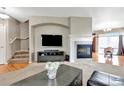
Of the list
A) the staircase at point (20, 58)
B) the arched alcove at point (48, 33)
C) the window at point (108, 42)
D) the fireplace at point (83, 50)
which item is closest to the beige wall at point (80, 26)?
the arched alcove at point (48, 33)

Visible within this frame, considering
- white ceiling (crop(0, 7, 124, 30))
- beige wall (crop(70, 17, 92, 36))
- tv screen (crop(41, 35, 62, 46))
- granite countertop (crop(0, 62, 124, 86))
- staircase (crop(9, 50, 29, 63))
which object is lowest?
granite countertop (crop(0, 62, 124, 86))

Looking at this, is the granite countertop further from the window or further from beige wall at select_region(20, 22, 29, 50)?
the window

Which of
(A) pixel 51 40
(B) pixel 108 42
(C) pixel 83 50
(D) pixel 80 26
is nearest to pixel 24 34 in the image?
(A) pixel 51 40

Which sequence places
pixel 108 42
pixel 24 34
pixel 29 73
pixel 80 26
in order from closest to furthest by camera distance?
1. pixel 29 73
2. pixel 80 26
3. pixel 24 34
4. pixel 108 42

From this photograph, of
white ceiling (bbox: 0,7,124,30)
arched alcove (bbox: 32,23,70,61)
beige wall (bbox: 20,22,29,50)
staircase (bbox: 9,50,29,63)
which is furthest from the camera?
beige wall (bbox: 20,22,29,50)

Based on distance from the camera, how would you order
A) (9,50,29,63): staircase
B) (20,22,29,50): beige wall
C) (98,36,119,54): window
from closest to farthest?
(9,50,29,63): staircase → (20,22,29,50): beige wall → (98,36,119,54): window

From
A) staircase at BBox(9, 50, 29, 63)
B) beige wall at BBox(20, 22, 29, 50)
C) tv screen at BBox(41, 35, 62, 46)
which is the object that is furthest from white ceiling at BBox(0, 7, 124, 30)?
beige wall at BBox(20, 22, 29, 50)

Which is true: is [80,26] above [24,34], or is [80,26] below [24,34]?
above

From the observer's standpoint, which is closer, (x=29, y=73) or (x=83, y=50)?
(x=29, y=73)

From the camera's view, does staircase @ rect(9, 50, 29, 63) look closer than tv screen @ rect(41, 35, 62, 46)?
Yes

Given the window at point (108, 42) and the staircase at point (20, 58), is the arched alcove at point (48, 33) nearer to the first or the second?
the staircase at point (20, 58)

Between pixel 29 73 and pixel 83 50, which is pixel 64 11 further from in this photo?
pixel 29 73
